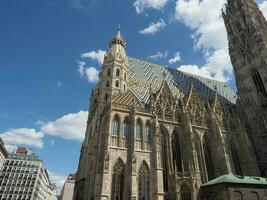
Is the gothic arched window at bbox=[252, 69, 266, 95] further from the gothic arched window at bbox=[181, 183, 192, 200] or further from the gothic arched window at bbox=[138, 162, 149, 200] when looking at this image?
the gothic arched window at bbox=[138, 162, 149, 200]

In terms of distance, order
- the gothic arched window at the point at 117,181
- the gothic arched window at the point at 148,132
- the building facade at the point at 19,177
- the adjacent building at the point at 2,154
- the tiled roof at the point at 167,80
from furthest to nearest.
Answer: the building facade at the point at 19,177 < the adjacent building at the point at 2,154 < the tiled roof at the point at 167,80 < the gothic arched window at the point at 148,132 < the gothic arched window at the point at 117,181

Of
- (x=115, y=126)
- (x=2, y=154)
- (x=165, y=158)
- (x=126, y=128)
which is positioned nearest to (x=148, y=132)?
(x=126, y=128)

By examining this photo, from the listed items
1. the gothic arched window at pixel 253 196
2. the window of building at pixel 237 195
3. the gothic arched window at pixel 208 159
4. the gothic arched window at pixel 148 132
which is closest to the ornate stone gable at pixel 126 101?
the gothic arched window at pixel 148 132

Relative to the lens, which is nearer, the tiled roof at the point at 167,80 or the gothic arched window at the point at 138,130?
the gothic arched window at the point at 138,130

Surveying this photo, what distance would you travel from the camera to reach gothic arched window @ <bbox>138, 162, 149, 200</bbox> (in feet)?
69.3

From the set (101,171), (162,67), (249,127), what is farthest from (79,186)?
(249,127)

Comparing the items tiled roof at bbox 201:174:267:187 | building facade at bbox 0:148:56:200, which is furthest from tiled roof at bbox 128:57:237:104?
building facade at bbox 0:148:56:200

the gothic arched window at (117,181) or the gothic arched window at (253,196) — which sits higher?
the gothic arched window at (117,181)

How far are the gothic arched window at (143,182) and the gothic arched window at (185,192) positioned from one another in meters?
3.69

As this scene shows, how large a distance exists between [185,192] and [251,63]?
2479cm

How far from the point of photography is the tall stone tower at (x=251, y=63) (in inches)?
1265

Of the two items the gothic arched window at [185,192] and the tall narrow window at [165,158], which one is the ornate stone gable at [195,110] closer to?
the tall narrow window at [165,158]

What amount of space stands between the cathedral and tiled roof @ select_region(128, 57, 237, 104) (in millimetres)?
178

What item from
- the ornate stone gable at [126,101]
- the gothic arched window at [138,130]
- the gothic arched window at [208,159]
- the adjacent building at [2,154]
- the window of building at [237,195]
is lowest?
the window of building at [237,195]
